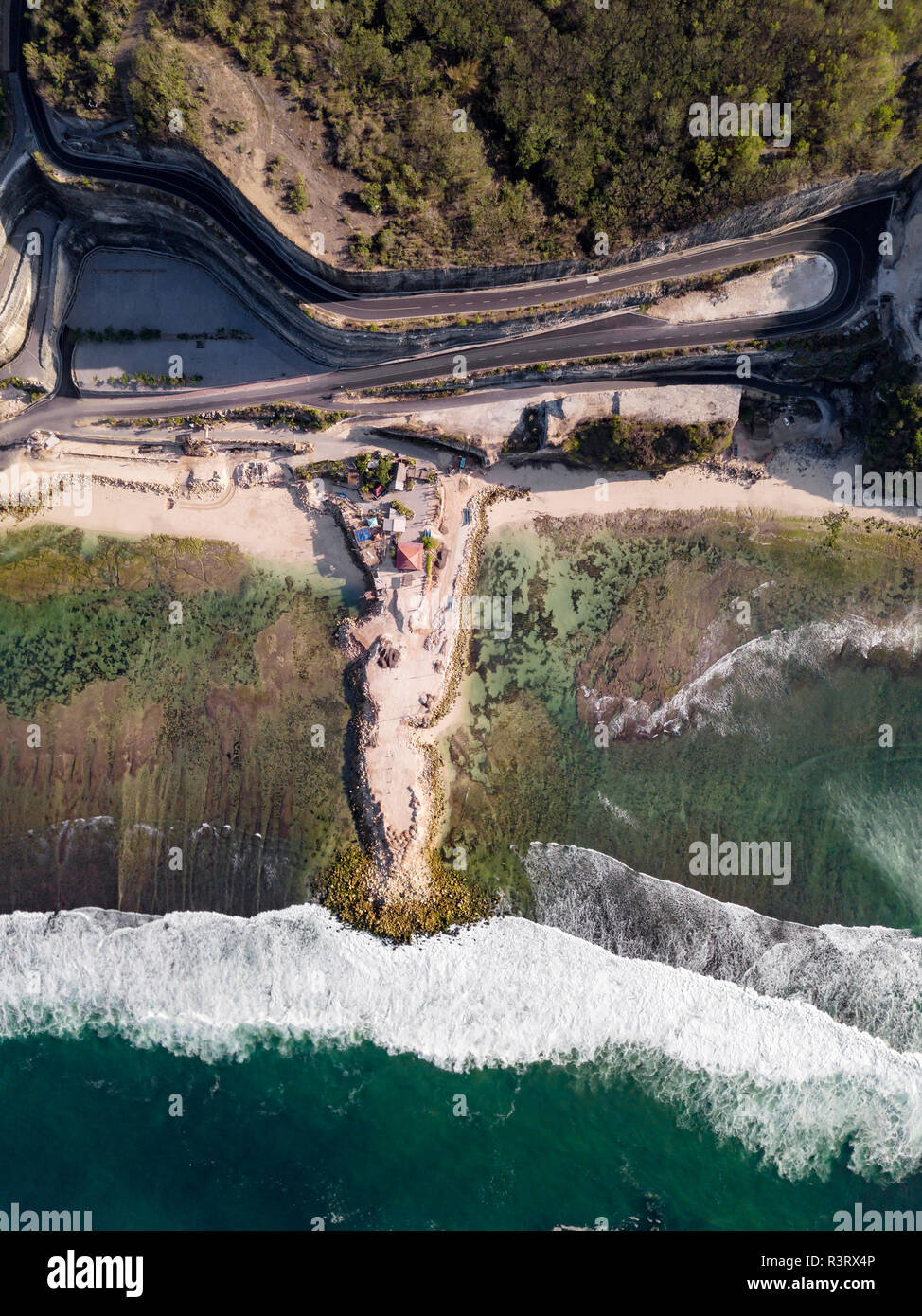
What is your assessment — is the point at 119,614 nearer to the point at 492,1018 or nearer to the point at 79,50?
the point at 79,50

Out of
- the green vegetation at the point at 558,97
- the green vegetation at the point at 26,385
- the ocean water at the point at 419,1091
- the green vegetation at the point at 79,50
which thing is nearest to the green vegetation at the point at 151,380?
the green vegetation at the point at 26,385

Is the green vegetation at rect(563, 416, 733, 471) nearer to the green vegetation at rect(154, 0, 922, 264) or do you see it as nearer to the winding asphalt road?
the winding asphalt road

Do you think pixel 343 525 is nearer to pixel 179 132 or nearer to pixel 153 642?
pixel 153 642

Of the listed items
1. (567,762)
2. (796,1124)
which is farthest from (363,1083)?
(796,1124)

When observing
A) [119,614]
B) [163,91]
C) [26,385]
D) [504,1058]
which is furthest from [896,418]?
[26,385]

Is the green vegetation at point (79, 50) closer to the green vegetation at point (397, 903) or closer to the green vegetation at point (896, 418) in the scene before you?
the green vegetation at point (397, 903)
